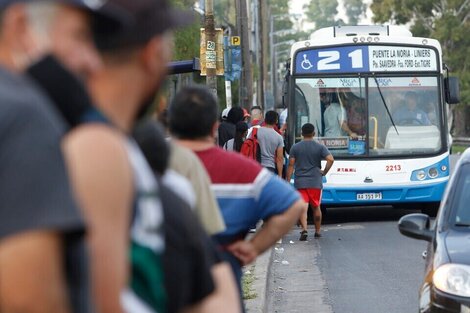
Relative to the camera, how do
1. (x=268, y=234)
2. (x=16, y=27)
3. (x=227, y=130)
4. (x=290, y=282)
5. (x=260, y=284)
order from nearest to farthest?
1. (x=16, y=27)
2. (x=268, y=234)
3. (x=260, y=284)
4. (x=290, y=282)
5. (x=227, y=130)

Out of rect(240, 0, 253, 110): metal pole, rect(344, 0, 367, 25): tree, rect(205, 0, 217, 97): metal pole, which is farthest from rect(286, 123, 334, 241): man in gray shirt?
rect(344, 0, 367, 25): tree

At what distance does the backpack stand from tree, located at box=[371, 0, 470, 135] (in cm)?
5414

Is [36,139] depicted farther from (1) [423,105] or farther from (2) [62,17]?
(1) [423,105]

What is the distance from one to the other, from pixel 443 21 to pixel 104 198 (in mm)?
69831

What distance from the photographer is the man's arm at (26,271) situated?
74.2 inches

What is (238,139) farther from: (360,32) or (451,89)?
(360,32)

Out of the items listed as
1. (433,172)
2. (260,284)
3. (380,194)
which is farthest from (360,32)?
(260,284)

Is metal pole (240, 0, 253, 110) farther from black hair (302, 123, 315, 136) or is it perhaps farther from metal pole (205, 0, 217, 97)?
metal pole (205, 0, 217, 97)

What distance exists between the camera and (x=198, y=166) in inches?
169

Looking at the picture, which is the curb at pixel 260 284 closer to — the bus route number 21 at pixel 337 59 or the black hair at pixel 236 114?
the black hair at pixel 236 114

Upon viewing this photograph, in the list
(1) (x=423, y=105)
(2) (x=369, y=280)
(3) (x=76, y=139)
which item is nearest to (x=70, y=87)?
(3) (x=76, y=139)

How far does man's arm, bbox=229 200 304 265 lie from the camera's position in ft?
16.5

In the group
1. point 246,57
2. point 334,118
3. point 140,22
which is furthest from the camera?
point 246,57

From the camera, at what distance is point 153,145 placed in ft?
10.2
